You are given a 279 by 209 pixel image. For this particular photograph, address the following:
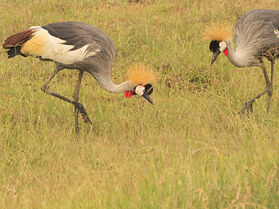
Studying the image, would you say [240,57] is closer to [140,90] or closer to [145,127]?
[140,90]

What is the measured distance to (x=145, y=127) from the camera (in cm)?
438

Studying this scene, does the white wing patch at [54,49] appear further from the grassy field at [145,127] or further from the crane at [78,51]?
the grassy field at [145,127]

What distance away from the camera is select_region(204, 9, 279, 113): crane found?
481 centimetres

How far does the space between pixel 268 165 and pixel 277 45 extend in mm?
2614

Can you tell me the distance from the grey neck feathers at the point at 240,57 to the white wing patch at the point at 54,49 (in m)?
1.38

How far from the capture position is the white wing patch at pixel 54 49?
461 centimetres

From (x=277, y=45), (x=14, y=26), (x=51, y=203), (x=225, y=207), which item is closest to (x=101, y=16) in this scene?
(x=14, y=26)

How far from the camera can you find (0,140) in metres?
4.08

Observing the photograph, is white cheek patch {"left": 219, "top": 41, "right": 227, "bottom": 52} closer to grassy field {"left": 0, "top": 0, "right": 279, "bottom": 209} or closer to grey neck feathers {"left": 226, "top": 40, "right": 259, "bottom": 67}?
grey neck feathers {"left": 226, "top": 40, "right": 259, "bottom": 67}

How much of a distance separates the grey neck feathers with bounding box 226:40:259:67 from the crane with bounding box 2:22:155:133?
0.88 meters

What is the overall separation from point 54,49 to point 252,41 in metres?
2.08

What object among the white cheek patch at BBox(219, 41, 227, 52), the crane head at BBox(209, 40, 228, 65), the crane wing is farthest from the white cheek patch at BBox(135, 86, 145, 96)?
the crane wing

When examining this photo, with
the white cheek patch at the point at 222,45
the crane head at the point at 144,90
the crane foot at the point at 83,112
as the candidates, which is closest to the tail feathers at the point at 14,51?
the crane foot at the point at 83,112

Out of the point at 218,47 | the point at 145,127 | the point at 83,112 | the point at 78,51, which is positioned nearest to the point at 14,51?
the point at 78,51
